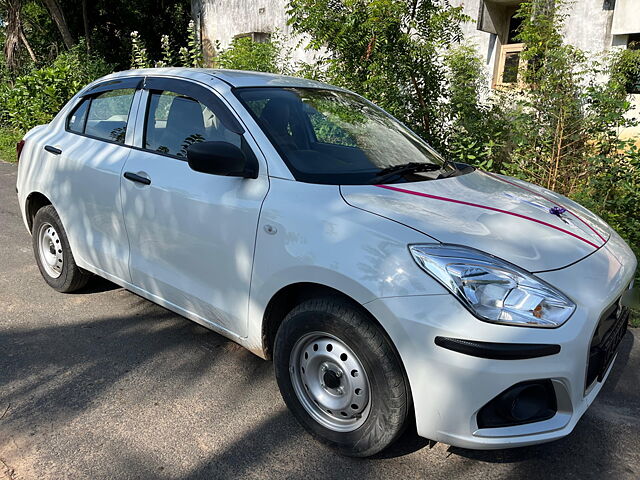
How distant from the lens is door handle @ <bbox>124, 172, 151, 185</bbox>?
3.43m

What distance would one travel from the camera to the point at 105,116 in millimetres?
4078

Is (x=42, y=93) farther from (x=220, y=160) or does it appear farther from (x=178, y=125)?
(x=220, y=160)

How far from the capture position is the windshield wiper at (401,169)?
9.89 ft

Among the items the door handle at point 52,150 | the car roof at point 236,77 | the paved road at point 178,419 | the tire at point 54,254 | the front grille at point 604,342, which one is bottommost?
the paved road at point 178,419

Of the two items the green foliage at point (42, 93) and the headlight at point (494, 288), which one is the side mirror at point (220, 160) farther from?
the green foliage at point (42, 93)

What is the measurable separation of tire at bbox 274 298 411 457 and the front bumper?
98 mm

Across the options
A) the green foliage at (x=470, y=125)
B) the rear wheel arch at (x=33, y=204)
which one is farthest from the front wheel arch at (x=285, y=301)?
the green foliage at (x=470, y=125)

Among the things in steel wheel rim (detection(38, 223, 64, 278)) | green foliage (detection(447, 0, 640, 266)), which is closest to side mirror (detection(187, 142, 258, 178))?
steel wheel rim (detection(38, 223, 64, 278))

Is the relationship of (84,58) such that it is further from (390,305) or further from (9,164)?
(390,305)

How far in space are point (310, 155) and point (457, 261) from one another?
3.73 feet

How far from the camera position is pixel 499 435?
7.46 feet

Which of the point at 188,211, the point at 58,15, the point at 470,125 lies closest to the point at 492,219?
the point at 188,211

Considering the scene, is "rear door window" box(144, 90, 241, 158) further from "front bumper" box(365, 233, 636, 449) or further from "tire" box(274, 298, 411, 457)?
"front bumper" box(365, 233, 636, 449)

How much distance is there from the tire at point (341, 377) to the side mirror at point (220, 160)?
783 mm
